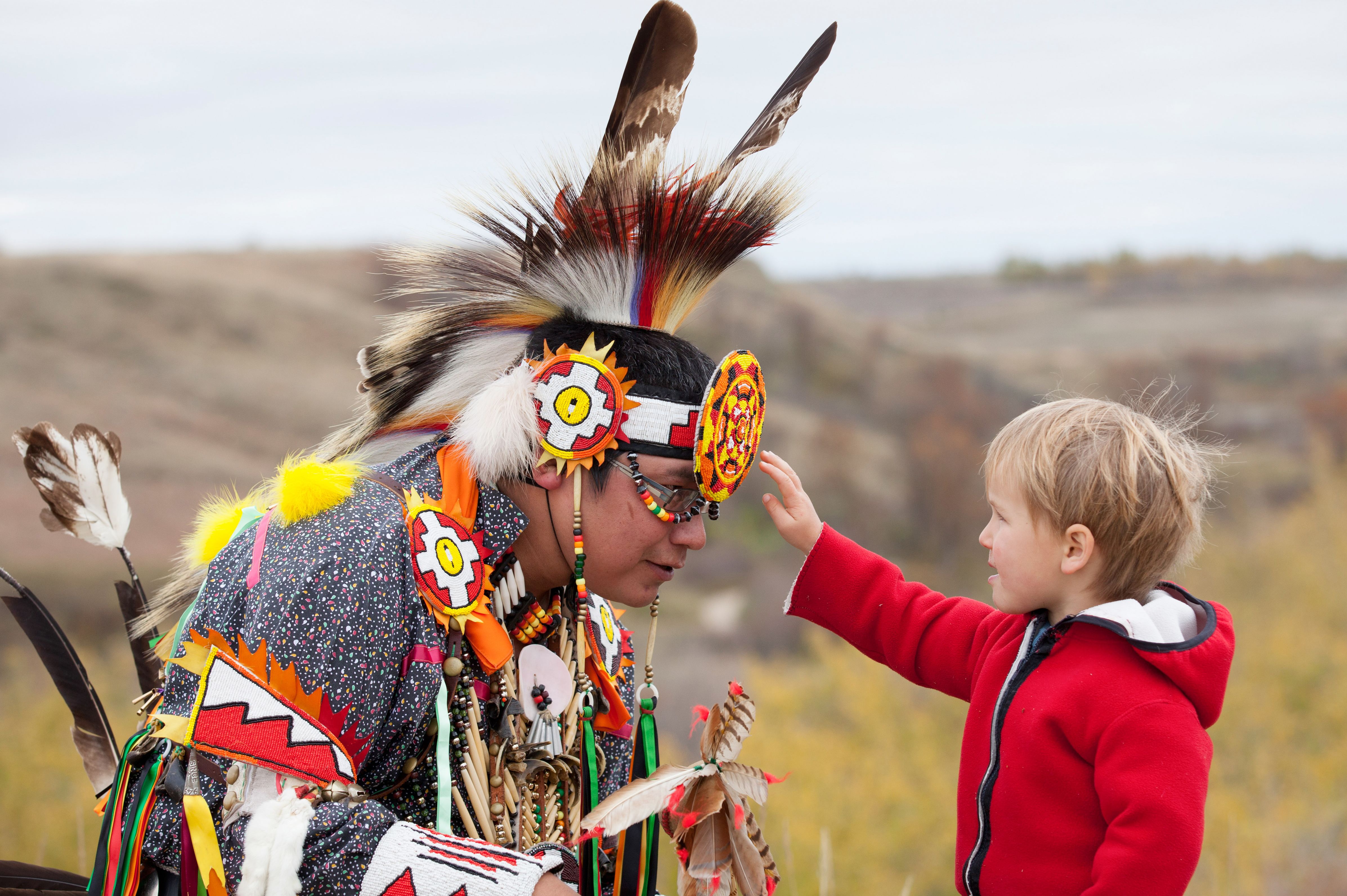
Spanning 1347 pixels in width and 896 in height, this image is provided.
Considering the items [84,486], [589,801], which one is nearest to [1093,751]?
[589,801]

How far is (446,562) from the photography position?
1839 mm

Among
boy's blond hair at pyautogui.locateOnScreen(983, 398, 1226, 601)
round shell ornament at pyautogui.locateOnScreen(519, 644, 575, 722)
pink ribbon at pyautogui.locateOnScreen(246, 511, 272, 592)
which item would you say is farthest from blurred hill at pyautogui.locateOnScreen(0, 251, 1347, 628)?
pink ribbon at pyautogui.locateOnScreen(246, 511, 272, 592)

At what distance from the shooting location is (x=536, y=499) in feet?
6.71

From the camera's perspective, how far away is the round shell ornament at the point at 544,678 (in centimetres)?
214

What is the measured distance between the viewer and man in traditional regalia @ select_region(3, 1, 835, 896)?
5.42 feet

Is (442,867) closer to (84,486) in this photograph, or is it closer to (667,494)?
(667,494)

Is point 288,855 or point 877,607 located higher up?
point 877,607

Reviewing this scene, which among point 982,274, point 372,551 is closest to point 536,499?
point 372,551

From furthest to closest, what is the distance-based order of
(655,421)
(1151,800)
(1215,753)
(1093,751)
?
(1215,753), (655,421), (1093,751), (1151,800)

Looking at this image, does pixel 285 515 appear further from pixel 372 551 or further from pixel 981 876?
pixel 981 876

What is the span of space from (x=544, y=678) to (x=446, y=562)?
46cm

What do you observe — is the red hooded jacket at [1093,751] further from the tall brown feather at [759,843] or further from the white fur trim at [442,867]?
the white fur trim at [442,867]

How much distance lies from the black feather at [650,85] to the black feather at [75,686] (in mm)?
1526

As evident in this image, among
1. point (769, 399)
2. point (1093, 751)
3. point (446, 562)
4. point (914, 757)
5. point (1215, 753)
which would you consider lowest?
point (1215, 753)
